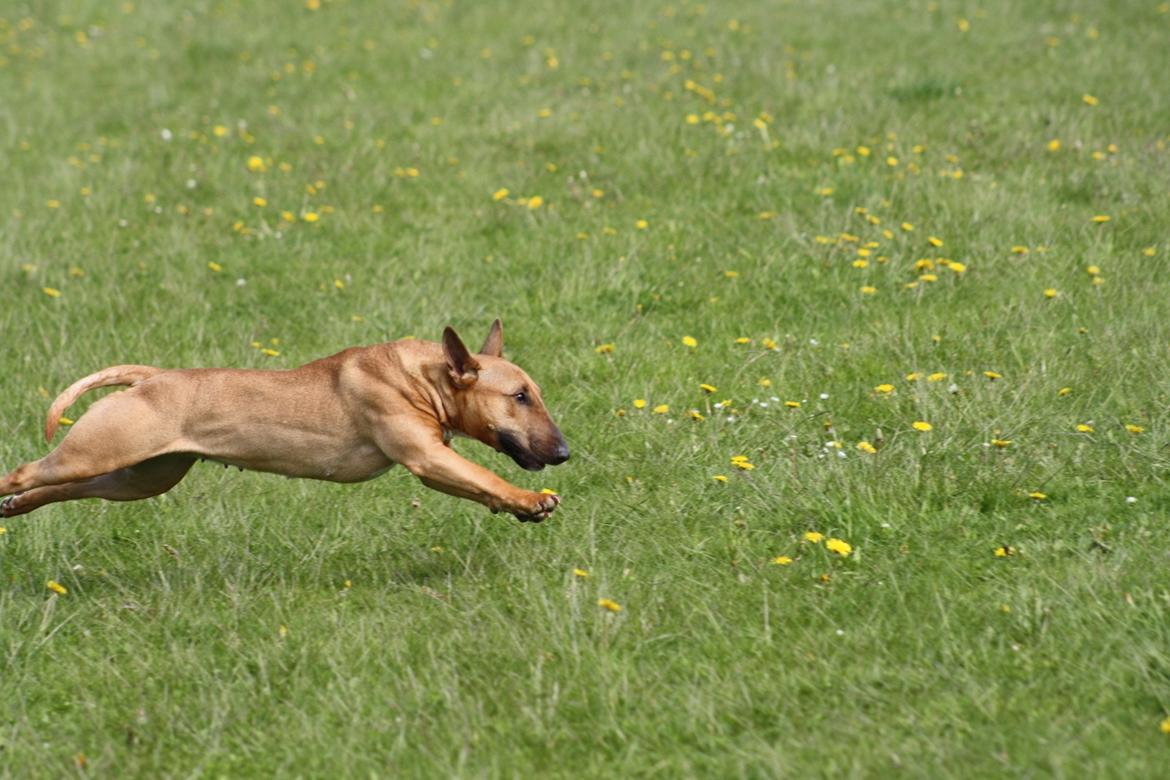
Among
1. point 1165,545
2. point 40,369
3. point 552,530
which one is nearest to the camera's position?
point 1165,545

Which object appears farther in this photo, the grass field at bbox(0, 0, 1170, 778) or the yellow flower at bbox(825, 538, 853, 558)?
the yellow flower at bbox(825, 538, 853, 558)

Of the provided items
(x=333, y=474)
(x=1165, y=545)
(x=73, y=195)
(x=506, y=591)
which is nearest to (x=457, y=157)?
(x=73, y=195)

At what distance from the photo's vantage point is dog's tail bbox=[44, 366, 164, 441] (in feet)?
17.0

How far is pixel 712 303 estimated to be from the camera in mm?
7469

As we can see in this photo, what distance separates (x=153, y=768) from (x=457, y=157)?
6.71 m

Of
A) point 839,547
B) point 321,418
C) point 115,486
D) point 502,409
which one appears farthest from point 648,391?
point 115,486

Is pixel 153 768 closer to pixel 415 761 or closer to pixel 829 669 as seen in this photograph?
pixel 415 761

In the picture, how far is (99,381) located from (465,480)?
5.14 feet

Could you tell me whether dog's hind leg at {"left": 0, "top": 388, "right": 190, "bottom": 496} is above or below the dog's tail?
below

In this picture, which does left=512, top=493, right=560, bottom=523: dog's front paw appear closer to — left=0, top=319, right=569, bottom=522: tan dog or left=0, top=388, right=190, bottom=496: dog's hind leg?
left=0, top=319, right=569, bottom=522: tan dog

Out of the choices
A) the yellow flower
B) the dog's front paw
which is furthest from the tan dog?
the yellow flower

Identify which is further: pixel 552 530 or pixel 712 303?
pixel 712 303

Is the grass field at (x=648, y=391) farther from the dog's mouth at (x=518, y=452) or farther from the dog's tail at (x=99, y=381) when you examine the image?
the dog's tail at (x=99, y=381)

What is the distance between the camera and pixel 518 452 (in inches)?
198
